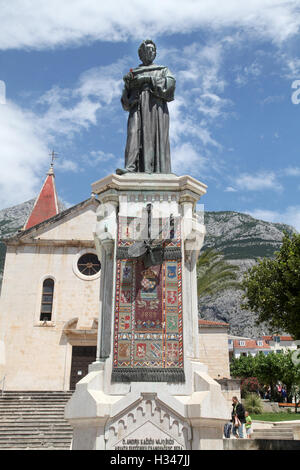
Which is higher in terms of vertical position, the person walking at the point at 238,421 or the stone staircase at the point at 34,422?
the person walking at the point at 238,421

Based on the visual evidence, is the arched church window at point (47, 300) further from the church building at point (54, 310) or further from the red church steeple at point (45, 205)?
the red church steeple at point (45, 205)

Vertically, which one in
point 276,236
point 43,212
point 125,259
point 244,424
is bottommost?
point 244,424

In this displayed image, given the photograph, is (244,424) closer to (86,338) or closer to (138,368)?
(138,368)

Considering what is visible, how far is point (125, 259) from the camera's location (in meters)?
6.90

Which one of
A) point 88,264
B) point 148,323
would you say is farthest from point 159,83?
point 88,264

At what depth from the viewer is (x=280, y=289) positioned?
19094 millimetres

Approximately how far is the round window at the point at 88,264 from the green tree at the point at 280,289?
9.18 meters

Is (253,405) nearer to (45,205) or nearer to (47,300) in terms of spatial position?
(47,300)

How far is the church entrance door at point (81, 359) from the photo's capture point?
24337 millimetres

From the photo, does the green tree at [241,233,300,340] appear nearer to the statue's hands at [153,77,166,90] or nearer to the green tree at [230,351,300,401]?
the statue's hands at [153,77,166,90]

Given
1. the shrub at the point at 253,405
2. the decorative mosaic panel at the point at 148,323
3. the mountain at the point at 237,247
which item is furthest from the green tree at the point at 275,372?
the decorative mosaic panel at the point at 148,323

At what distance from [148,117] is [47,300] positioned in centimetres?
1974
